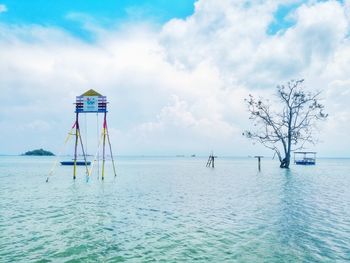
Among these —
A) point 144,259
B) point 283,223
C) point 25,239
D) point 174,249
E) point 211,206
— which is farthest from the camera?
point 211,206

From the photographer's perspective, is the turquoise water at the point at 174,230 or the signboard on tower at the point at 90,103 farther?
the signboard on tower at the point at 90,103

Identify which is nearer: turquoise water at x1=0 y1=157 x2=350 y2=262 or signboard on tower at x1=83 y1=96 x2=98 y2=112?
turquoise water at x1=0 y1=157 x2=350 y2=262

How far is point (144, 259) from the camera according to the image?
902cm

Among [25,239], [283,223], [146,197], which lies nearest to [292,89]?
[146,197]

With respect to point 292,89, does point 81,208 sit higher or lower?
lower

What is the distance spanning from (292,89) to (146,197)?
40.0m

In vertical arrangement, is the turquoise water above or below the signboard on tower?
below

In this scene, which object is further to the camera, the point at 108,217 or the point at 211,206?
the point at 211,206

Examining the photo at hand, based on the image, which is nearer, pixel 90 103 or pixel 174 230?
pixel 174 230

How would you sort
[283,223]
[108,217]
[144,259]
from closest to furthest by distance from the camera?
[144,259]
[283,223]
[108,217]

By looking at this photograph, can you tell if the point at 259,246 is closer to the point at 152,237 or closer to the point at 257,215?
the point at 152,237

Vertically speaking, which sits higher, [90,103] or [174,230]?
[90,103]

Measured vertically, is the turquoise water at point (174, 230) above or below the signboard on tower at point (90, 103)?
below

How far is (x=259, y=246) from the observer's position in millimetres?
10242
